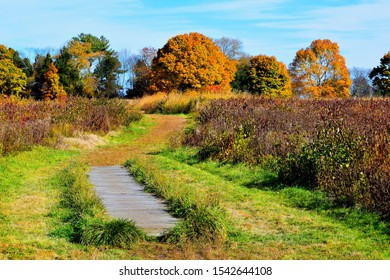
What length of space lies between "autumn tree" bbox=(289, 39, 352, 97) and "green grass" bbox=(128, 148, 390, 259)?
151 ft

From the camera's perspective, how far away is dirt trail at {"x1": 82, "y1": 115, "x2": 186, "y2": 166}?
15.9 metres

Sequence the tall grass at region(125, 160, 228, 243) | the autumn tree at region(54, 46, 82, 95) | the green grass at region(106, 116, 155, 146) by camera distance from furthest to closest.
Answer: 1. the autumn tree at region(54, 46, 82, 95)
2. the green grass at region(106, 116, 155, 146)
3. the tall grass at region(125, 160, 228, 243)

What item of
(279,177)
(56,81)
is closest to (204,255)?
(279,177)

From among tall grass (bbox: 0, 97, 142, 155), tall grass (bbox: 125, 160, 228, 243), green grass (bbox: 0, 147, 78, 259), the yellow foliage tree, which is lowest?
green grass (bbox: 0, 147, 78, 259)

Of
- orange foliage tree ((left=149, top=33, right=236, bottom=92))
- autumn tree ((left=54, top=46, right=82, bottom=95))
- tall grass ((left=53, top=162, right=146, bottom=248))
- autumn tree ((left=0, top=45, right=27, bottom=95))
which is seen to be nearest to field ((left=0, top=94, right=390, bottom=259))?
tall grass ((left=53, top=162, right=146, bottom=248))

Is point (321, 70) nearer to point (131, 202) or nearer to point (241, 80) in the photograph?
point (241, 80)

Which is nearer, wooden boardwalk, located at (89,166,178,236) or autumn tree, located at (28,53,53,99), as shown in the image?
wooden boardwalk, located at (89,166,178,236)

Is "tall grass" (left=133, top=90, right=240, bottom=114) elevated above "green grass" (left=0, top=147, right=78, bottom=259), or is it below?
above

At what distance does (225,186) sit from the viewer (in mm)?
11227

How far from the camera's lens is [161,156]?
16125 millimetres

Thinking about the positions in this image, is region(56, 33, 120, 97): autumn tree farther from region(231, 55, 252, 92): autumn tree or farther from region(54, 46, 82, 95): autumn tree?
region(231, 55, 252, 92): autumn tree

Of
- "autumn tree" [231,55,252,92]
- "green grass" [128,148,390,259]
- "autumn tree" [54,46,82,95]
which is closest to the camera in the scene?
"green grass" [128,148,390,259]

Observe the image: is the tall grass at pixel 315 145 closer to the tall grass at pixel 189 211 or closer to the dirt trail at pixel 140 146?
the dirt trail at pixel 140 146

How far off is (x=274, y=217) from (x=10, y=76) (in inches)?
1957
